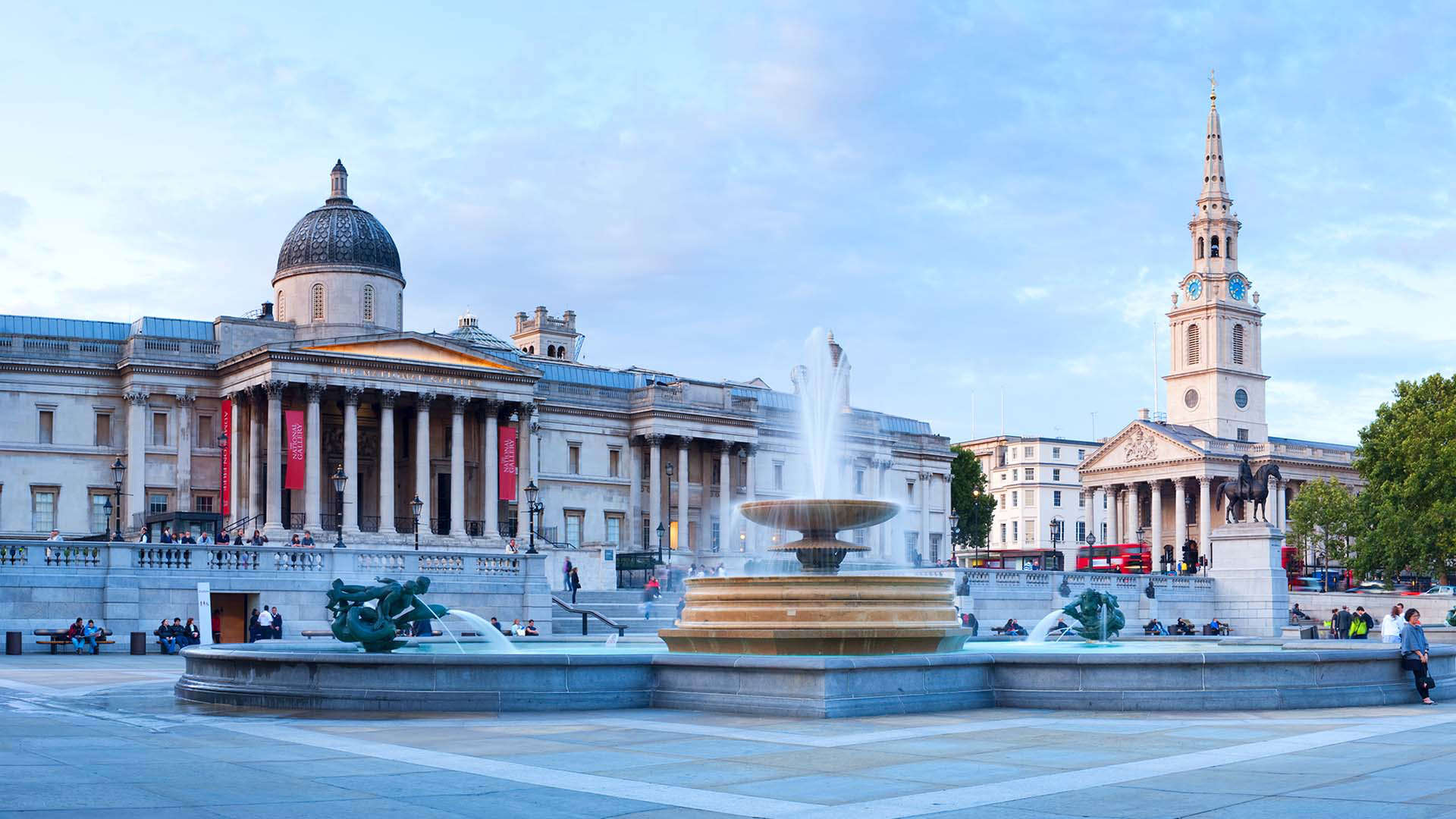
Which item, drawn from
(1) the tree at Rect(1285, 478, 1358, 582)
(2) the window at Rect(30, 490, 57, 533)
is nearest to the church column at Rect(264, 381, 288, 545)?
(2) the window at Rect(30, 490, 57, 533)

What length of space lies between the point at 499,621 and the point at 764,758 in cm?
3376

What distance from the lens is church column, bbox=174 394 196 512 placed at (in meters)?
68.9

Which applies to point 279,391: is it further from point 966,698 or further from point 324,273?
point 966,698

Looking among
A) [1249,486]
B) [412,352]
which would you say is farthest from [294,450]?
[1249,486]

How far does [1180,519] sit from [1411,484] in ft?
130

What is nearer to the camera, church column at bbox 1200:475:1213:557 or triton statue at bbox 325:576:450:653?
triton statue at bbox 325:576:450:653

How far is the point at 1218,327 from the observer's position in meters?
124

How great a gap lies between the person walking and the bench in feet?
98.8

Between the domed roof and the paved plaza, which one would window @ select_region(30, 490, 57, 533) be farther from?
the paved plaza

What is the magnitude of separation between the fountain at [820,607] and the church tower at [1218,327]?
351 ft

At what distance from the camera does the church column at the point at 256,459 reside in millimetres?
68562

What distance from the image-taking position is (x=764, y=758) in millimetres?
14281

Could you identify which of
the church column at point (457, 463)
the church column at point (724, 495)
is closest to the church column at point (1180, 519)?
the church column at point (724, 495)

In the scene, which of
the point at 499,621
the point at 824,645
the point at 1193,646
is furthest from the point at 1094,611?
the point at 499,621
